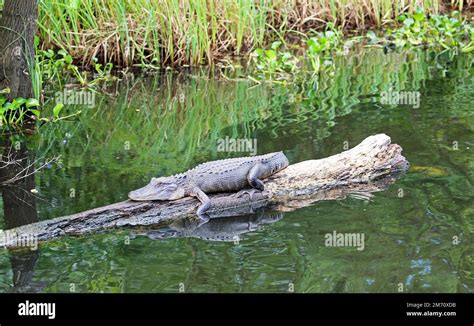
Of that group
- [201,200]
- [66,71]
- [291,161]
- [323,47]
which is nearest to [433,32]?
[323,47]

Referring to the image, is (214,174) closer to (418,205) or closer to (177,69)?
(418,205)

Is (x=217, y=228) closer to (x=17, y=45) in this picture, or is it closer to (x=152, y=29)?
(x=17, y=45)

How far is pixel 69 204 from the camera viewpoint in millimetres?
8898

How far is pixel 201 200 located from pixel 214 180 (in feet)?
0.91

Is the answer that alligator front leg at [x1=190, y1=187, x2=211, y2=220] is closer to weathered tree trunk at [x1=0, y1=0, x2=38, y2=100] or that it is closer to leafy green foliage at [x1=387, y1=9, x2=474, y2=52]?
weathered tree trunk at [x1=0, y1=0, x2=38, y2=100]

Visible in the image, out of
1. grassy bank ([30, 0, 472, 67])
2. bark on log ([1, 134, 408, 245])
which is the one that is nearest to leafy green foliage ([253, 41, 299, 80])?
grassy bank ([30, 0, 472, 67])

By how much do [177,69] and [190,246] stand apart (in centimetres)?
817

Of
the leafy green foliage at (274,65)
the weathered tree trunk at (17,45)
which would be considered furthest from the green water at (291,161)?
the weathered tree trunk at (17,45)

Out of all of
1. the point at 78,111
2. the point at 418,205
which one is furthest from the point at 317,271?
the point at 78,111

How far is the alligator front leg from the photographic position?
8.48m

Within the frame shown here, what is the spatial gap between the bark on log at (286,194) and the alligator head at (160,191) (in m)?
0.06

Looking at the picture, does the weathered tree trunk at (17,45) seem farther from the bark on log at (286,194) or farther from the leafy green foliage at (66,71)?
the bark on log at (286,194)

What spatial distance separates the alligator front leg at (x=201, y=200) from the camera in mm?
8484

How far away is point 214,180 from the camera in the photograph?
870 cm
